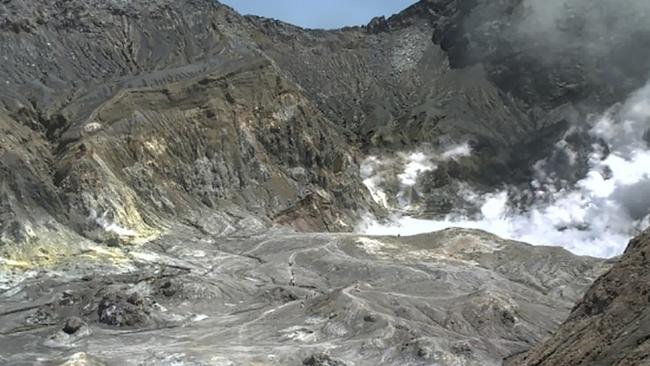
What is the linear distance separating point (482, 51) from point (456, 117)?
21755mm

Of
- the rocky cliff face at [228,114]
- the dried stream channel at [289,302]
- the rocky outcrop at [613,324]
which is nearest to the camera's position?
the rocky outcrop at [613,324]

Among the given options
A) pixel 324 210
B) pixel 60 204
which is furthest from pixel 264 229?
pixel 60 204

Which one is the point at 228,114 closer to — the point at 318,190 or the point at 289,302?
the point at 318,190

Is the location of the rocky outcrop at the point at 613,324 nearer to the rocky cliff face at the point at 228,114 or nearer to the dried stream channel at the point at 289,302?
the dried stream channel at the point at 289,302

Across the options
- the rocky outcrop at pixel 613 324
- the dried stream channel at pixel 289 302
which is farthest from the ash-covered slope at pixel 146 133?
the rocky outcrop at pixel 613 324

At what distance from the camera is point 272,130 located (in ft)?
457

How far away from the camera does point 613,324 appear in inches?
1387

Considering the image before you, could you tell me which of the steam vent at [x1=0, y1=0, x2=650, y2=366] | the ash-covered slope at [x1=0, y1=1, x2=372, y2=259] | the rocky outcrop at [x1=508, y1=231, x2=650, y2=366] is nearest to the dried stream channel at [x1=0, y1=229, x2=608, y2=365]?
the steam vent at [x1=0, y1=0, x2=650, y2=366]

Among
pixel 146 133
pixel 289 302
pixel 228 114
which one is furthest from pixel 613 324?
pixel 228 114

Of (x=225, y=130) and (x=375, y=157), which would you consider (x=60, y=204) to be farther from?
(x=375, y=157)

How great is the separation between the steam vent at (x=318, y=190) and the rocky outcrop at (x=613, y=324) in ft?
0.54

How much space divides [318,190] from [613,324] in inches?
4114

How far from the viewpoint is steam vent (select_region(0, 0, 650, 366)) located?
70812 millimetres

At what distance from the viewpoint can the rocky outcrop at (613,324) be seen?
31.4 meters
